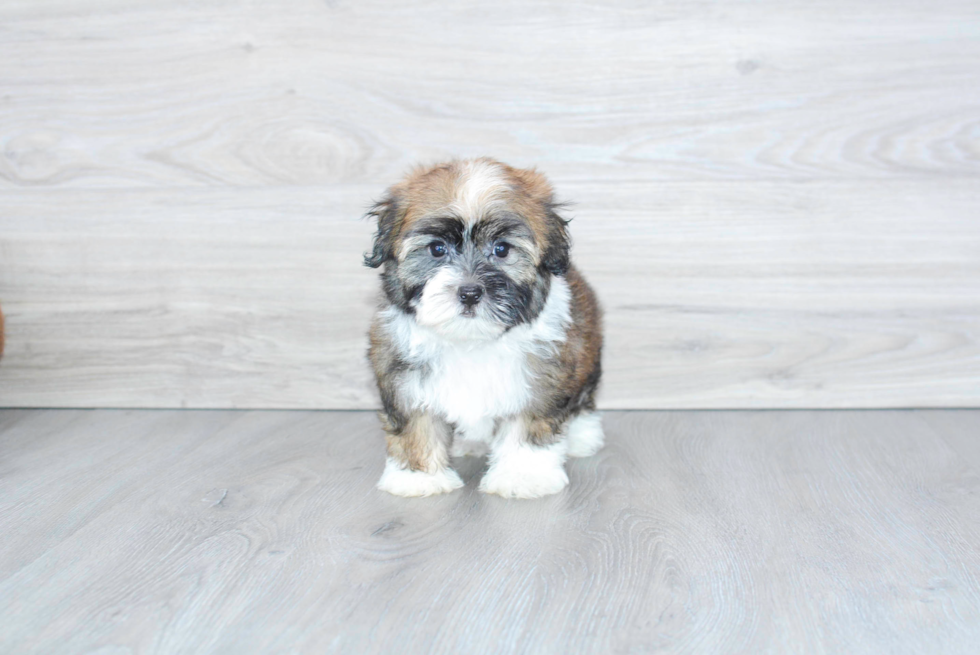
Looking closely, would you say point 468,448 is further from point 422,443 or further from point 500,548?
point 500,548

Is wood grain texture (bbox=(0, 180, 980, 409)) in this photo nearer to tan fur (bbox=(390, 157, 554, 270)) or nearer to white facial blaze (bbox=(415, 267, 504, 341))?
tan fur (bbox=(390, 157, 554, 270))

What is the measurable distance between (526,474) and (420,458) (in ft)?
0.84

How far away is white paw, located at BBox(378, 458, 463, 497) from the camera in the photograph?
6.51 feet

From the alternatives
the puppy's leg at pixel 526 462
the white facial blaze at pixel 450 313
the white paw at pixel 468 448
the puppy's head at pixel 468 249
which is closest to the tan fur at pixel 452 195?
the puppy's head at pixel 468 249

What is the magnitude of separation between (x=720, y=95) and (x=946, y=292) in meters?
0.95

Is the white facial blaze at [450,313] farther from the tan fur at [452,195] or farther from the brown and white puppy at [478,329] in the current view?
the tan fur at [452,195]

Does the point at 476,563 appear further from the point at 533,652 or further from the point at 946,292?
the point at 946,292

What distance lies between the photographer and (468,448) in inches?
92.2

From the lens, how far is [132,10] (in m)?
2.64

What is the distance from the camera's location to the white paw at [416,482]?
198 cm

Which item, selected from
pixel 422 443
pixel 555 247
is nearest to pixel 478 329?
pixel 555 247

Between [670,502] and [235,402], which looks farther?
[235,402]

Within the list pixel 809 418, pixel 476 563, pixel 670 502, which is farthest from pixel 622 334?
pixel 476 563

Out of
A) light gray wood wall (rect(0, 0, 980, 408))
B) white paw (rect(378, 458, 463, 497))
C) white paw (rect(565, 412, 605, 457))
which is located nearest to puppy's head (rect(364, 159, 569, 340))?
white paw (rect(378, 458, 463, 497))
